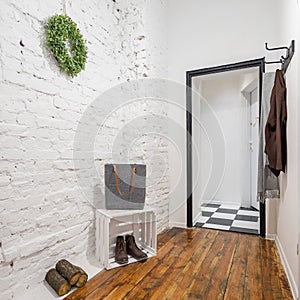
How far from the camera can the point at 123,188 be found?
7.18ft

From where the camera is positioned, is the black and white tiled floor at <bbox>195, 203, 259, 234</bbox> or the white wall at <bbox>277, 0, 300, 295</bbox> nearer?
the white wall at <bbox>277, 0, 300, 295</bbox>

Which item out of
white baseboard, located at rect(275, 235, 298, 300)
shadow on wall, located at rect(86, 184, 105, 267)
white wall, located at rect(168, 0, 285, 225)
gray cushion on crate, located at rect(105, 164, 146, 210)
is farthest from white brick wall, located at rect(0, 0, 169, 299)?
white baseboard, located at rect(275, 235, 298, 300)

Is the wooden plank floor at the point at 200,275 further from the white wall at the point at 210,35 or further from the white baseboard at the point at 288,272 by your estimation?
the white wall at the point at 210,35

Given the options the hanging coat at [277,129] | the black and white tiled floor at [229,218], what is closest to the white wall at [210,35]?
the black and white tiled floor at [229,218]

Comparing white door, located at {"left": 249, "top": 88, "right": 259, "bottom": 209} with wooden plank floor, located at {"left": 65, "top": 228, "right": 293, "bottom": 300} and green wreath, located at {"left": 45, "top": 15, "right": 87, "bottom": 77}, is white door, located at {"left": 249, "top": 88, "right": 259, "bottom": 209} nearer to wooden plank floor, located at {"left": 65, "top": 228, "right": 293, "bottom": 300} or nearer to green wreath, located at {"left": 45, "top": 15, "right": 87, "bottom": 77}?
wooden plank floor, located at {"left": 65, "top": 228, "right": 293, "bottom": 300}

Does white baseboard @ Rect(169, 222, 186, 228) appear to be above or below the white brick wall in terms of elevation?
below

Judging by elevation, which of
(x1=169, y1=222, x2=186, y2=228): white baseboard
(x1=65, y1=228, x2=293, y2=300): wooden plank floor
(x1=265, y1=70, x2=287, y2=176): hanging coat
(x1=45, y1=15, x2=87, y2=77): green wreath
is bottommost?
(x1=65, y1=228, x2=293, y2=300): wooden plank floor

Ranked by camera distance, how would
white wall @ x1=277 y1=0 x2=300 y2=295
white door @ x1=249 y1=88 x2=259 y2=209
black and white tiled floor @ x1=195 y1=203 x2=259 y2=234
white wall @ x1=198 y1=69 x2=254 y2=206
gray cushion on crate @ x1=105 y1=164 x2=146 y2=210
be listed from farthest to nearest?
white wall @ x1=198 y1=69 x2=254 y2=206, white door @ x1=249 y1=88 x2=259 y2=209, black and white tiled floor @ x1=195 y1=203 x2=259 y2=234, gray cushion on crate @ x1=105 y1=164 x2=146 y2=210, white wall @ x1=277 y1=0 x2=300 y2=295

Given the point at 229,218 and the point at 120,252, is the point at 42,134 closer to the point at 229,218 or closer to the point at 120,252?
the point at 120,252

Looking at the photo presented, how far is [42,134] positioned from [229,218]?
2.80 meters

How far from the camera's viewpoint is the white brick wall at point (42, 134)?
5.21ft

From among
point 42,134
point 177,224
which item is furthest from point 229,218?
point 42,134

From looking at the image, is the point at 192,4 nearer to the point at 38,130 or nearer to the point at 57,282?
the point at 38,130

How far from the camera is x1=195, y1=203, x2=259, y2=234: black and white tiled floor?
3172mm
